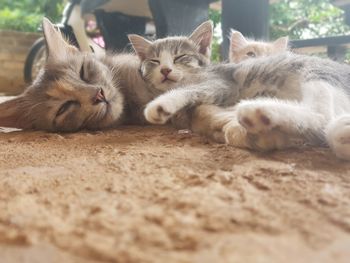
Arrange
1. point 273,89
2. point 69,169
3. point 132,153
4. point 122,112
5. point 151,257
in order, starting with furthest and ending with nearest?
point 122,112 < point 273,89 < point 132,153 < point 69,169 < point 151,257

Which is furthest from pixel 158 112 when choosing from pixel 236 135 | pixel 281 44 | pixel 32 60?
pixel 32 60

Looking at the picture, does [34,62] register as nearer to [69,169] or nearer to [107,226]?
[69,169]

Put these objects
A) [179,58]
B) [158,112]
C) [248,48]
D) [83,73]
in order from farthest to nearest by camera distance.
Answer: [248,48] → [179,58] → [83,73] → [158,112]

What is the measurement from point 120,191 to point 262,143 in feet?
1.39

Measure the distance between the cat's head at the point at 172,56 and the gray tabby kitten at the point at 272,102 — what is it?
0.48ft

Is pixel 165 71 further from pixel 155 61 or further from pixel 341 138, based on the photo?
pixel 341 138

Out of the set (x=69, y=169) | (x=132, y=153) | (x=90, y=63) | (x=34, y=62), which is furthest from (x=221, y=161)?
(x=34, y=62)

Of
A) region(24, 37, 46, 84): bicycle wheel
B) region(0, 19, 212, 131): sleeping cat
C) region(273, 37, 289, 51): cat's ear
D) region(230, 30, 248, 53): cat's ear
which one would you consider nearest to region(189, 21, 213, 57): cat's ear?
region(0, 19, 212, 131): sleeping cat

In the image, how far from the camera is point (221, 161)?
0.93 m

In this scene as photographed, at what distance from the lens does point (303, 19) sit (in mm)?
3893

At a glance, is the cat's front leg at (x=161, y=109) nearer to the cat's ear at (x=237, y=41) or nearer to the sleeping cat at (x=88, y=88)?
the sleeping cat at (x=88, y=88)

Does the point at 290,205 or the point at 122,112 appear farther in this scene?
the point at 122,112

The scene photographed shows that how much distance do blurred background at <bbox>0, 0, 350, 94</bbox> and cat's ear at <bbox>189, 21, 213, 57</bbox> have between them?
0.69 meters

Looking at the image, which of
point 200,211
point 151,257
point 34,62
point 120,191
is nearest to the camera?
point 151,257
